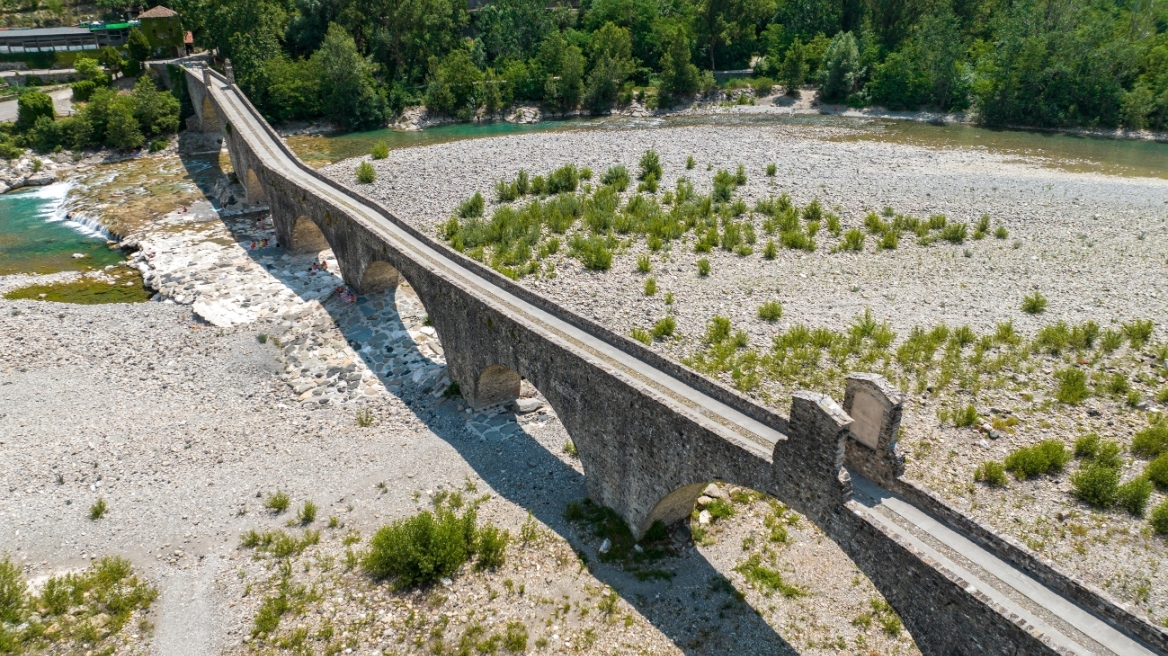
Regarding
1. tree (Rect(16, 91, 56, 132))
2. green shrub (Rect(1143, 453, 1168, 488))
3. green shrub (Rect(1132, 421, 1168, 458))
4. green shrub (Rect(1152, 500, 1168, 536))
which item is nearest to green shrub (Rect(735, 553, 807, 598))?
green shrub (Rect(1152, 500, 1168, 536))

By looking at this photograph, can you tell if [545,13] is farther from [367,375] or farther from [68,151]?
[367,375]

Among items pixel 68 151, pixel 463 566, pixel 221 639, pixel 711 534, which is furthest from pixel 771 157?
pixel 68 151

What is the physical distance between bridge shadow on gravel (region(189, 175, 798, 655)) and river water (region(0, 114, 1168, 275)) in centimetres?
1202

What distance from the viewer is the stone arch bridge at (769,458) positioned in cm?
1072

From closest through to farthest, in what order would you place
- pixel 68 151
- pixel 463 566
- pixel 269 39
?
pixel 463 566
pixel 68 151
pixel 269 39

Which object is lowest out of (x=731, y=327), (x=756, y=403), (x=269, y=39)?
(x=731, y=327)

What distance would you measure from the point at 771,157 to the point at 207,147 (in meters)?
40.5

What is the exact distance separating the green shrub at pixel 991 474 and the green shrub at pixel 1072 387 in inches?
158

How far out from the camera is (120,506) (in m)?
18.7

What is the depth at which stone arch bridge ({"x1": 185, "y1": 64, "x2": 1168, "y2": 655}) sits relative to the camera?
10.7 meters

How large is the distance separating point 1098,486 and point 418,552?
48.0 ft

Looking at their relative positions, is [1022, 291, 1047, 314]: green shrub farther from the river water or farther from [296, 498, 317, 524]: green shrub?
the river water

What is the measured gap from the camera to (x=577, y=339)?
18.7 m

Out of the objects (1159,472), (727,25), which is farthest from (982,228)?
(727,25)
